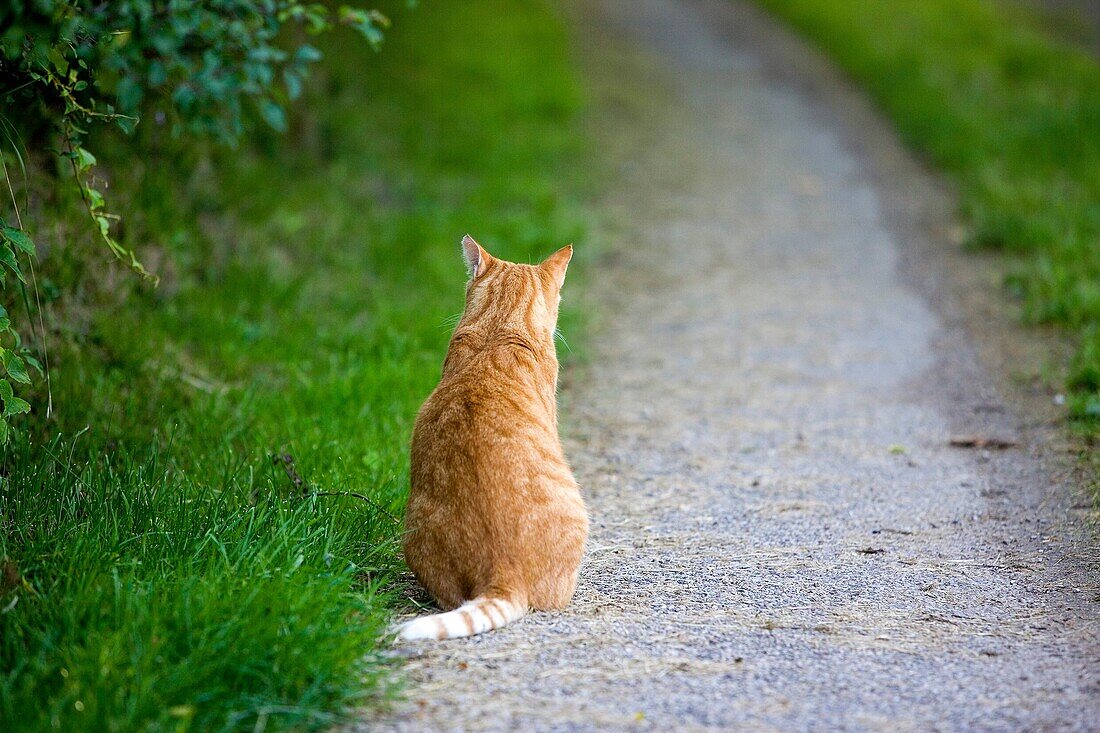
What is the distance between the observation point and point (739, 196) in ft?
34.8

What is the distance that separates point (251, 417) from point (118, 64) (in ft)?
5.95

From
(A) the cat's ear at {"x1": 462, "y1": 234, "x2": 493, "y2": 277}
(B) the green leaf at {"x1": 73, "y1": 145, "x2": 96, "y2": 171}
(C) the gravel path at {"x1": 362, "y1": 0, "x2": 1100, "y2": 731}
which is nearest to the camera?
(C) the gravel path at {"x1": 362, "y1": 0, "x2": 1100, "y2": 731}

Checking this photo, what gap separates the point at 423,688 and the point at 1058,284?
585cm

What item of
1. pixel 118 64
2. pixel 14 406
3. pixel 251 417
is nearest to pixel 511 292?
pixel 251 417

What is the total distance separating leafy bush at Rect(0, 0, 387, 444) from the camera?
12.0 feet

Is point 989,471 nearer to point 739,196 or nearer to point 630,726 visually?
point 630,726

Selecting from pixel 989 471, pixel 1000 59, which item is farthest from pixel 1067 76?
pixel 989 471

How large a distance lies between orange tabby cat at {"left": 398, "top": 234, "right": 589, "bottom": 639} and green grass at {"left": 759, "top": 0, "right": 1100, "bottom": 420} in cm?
324

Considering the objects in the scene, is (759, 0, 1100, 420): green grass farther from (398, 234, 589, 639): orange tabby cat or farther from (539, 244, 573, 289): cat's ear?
(398, 234, 589, 639): orange tabby cat

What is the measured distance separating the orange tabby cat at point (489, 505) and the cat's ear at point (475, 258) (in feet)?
1.74

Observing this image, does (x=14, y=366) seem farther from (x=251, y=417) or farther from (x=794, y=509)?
(x=794, y=509)

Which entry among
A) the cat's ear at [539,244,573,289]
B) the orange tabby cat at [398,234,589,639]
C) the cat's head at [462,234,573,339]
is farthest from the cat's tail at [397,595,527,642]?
the cat's ear at [539,244,573,289]

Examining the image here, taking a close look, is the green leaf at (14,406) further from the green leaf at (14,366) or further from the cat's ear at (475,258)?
the cat's ear at (475,258)

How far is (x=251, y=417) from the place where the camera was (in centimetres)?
536
